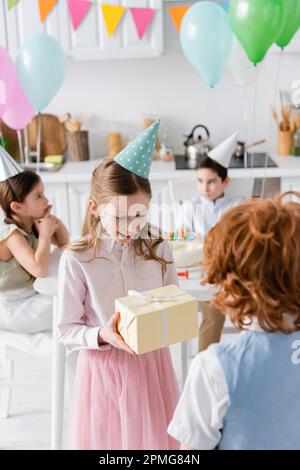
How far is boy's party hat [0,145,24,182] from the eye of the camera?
210cm

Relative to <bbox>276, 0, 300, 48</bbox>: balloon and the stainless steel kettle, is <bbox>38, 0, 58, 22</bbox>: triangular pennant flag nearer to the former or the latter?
the stainless steel kettle

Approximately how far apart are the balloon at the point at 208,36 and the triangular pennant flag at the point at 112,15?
644 mm

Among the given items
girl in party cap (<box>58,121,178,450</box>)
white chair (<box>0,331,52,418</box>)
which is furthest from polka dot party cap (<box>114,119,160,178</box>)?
white chair (<box>0,331,52,418</box>)

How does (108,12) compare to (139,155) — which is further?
(108,12)

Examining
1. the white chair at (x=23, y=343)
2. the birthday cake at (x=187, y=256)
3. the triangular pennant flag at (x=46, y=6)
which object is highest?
the triangular pennant flag at (x=46, y=6)

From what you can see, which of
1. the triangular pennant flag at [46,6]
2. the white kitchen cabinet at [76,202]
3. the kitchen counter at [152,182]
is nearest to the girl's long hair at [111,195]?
the kitchen counter at [152,182]

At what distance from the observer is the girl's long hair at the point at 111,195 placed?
59.6 inches

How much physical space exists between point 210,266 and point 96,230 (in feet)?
1.91

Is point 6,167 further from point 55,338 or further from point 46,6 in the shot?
point 46,6

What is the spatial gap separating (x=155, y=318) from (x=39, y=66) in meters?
1.60

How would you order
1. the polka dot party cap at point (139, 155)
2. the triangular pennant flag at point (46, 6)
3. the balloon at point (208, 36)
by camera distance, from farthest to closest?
the triangular pennant flag at point (46, 6) → the balloon at point (208, 36) → the polka dot party cap at point (139, 155)

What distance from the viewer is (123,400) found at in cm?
160

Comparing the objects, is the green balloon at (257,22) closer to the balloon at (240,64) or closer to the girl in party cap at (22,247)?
the balloon at (240,64)

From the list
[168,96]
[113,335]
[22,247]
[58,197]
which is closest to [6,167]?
[22,247]
